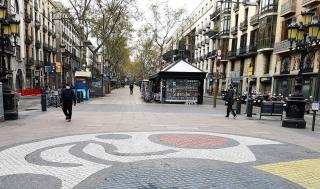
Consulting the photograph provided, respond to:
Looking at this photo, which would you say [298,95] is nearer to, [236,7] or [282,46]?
[282,46]

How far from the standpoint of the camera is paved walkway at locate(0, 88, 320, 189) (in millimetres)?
4766

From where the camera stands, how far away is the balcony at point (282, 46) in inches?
1100

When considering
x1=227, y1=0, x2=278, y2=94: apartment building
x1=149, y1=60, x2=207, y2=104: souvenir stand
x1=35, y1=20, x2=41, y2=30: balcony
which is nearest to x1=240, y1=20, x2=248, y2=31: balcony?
x1=227, y1=0, x2=278, y2=94: apartment building

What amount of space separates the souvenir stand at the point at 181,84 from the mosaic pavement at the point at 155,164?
15.2 metres

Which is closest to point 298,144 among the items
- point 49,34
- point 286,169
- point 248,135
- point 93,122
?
point 248,135

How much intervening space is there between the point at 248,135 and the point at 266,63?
2664cm

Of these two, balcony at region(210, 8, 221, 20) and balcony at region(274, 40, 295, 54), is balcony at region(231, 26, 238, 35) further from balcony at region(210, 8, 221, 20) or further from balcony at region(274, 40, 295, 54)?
balcony at region(274, 40, 295, 54)

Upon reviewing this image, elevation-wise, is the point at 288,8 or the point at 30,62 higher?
the point at 288,8

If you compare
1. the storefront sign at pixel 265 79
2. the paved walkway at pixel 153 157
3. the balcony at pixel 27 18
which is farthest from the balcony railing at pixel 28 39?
the paved walkway at pixel 153 157

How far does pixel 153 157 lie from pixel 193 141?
2.20m

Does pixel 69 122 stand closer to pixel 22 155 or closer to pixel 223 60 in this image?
pixel 22 155

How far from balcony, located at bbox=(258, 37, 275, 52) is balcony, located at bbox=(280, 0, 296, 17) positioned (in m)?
3.21

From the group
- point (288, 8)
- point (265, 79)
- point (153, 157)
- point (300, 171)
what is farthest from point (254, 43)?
point (153, 157)

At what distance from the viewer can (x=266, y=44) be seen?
32250 mm
